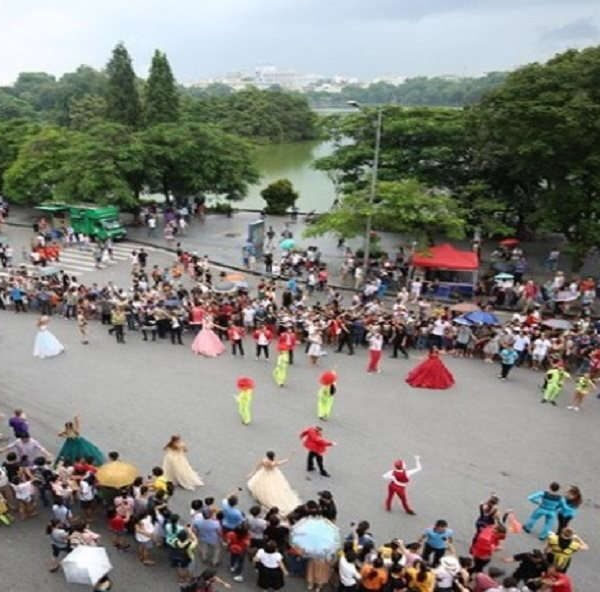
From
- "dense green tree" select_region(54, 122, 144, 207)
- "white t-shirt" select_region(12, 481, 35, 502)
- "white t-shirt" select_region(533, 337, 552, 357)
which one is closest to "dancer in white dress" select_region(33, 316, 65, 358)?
"white t-shirt" select_region(12, 481, 35, 502)

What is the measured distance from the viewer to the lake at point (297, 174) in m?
47.7

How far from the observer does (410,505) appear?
10.9m

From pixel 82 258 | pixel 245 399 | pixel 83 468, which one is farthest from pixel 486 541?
pixel 82 258

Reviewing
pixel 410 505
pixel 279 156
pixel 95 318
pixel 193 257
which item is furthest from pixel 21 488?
pixel 279 156

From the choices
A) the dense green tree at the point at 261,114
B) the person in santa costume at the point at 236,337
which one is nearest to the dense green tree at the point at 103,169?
the person in santa costume at the point at 236,337

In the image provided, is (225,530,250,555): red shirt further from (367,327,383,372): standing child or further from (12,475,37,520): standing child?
(367,327,383,372): standing child

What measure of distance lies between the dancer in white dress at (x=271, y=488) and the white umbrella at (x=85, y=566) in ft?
9.04

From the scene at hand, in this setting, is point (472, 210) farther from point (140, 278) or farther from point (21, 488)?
point (21, 488)

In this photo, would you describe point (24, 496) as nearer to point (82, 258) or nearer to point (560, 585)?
point (560, 585)

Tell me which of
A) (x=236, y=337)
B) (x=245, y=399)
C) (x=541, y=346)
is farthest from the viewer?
(x=236, y=337)

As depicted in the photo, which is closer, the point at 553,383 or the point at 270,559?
the point at 270,559

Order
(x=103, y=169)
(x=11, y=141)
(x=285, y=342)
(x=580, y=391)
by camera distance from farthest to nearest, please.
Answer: (x=11, y=141)
(x=103, y=169)
(x=285, y=342)
(x=580, y=391)

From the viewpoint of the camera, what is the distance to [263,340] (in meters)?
16.7

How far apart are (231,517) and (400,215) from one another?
16.4 meters
